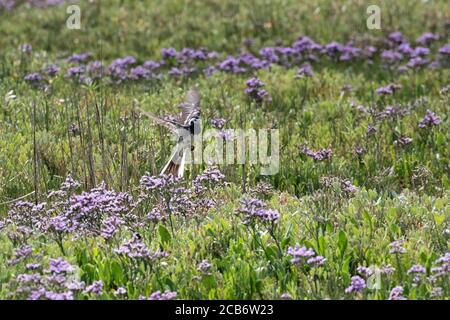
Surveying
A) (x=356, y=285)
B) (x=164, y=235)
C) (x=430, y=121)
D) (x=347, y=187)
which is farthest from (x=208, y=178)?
(x=430, y=121)

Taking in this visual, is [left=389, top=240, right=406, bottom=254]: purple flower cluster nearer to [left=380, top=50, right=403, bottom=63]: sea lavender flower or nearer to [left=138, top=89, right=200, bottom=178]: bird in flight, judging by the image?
[left=138, top=89, right=200, bottom=178]: bird in flight

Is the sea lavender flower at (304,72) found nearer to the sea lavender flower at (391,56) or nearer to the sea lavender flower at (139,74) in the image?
the sea lavender flower at (391,56)

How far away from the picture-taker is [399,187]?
852 centimetres

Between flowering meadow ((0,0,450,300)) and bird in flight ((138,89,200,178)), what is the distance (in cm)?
20

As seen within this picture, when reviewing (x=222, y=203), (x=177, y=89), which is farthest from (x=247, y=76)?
(x=222, y=203)

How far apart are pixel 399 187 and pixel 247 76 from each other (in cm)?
406

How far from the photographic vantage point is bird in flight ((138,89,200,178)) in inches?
293

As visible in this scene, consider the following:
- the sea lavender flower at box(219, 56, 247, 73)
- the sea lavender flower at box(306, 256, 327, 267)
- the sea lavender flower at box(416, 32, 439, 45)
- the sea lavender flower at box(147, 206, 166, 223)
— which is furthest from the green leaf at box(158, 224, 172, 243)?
the sea lavender flower at box(416, 32, 439, 45)

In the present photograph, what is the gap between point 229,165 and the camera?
829 centimetres

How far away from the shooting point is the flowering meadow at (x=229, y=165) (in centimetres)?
591

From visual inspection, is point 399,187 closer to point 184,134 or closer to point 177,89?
point 184,134

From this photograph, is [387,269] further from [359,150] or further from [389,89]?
[389,89]

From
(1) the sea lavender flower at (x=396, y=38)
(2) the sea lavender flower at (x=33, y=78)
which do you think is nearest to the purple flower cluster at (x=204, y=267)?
(2) the sea lavender flower at (x=33, y=78)

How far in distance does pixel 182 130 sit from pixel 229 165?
0.97m
